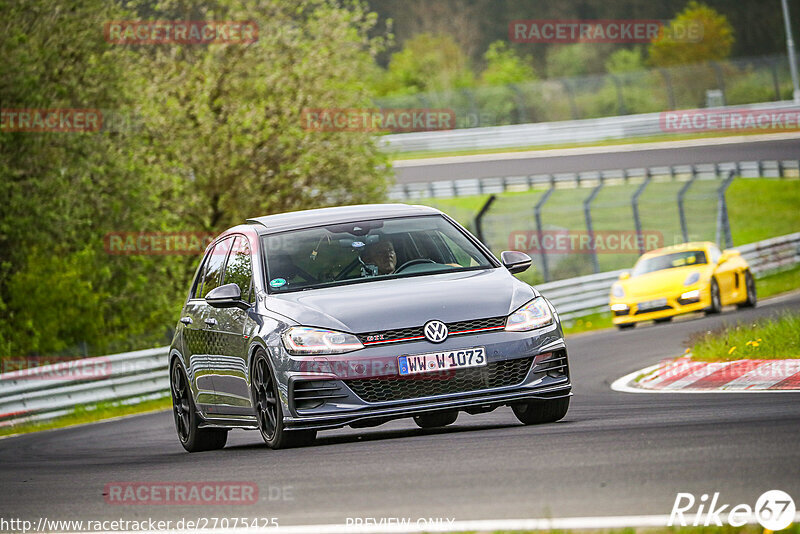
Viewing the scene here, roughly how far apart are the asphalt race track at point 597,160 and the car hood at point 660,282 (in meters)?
23.4

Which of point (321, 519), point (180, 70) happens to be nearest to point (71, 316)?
point (180, 70)

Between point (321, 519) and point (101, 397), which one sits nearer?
point (321, 519)

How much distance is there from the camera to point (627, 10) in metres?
89.9

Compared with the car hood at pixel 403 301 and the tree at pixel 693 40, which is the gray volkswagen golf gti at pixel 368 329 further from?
the tree at pixel 693 40

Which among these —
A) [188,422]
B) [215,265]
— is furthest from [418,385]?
[188,422]

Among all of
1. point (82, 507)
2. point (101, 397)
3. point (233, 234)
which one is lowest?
point (101, 397)

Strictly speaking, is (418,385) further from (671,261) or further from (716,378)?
(671,261)

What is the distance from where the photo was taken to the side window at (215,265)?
1095 centimetres

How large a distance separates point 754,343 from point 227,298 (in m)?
5.87

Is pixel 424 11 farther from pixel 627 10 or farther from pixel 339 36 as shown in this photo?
pixel 339 36

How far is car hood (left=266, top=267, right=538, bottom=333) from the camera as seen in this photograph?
8.77 metres

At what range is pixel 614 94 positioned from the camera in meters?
57.7

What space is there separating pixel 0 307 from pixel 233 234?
44.5 feet

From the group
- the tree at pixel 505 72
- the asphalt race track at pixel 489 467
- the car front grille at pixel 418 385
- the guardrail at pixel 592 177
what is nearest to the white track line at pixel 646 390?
the asphalt race track at pixel 489 467
